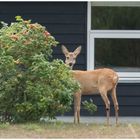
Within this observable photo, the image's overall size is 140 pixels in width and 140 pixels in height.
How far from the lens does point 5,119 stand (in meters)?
10.5

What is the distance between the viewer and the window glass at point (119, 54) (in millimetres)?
13508

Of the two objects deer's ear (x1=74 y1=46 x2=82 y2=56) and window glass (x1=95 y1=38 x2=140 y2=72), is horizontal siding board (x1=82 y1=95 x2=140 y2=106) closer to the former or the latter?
window glass (x1=95 y1=38 x2=140 y2=72)

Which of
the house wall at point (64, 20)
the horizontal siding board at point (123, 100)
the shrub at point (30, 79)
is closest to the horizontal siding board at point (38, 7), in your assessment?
the house wall at point (64, 20)

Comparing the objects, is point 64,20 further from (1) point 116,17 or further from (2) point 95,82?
(2) point 95,82

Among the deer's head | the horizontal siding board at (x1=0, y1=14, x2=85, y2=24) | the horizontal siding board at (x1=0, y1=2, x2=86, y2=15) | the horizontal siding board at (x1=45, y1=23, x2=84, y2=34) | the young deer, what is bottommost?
the young deer

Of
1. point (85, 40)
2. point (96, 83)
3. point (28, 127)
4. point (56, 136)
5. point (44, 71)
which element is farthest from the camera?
Result: point (85, 40)

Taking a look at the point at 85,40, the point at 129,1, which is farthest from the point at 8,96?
the point at 129,1

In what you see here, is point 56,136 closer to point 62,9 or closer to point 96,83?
point 96,83

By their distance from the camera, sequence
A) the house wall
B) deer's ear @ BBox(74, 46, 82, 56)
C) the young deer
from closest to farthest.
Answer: the young deer < deer's ear @ BBox(74, 46, 82, 56) < the house wall

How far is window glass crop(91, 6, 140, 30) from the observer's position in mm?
13469

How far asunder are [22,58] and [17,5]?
2.96 m

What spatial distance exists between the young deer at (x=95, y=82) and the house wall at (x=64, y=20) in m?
1.15

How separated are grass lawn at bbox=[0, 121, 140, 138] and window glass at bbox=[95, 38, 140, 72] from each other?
3.77 meters

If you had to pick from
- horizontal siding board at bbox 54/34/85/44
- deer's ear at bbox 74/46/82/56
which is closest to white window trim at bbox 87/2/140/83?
horizontal siding board at bbox 54/34/85/44
